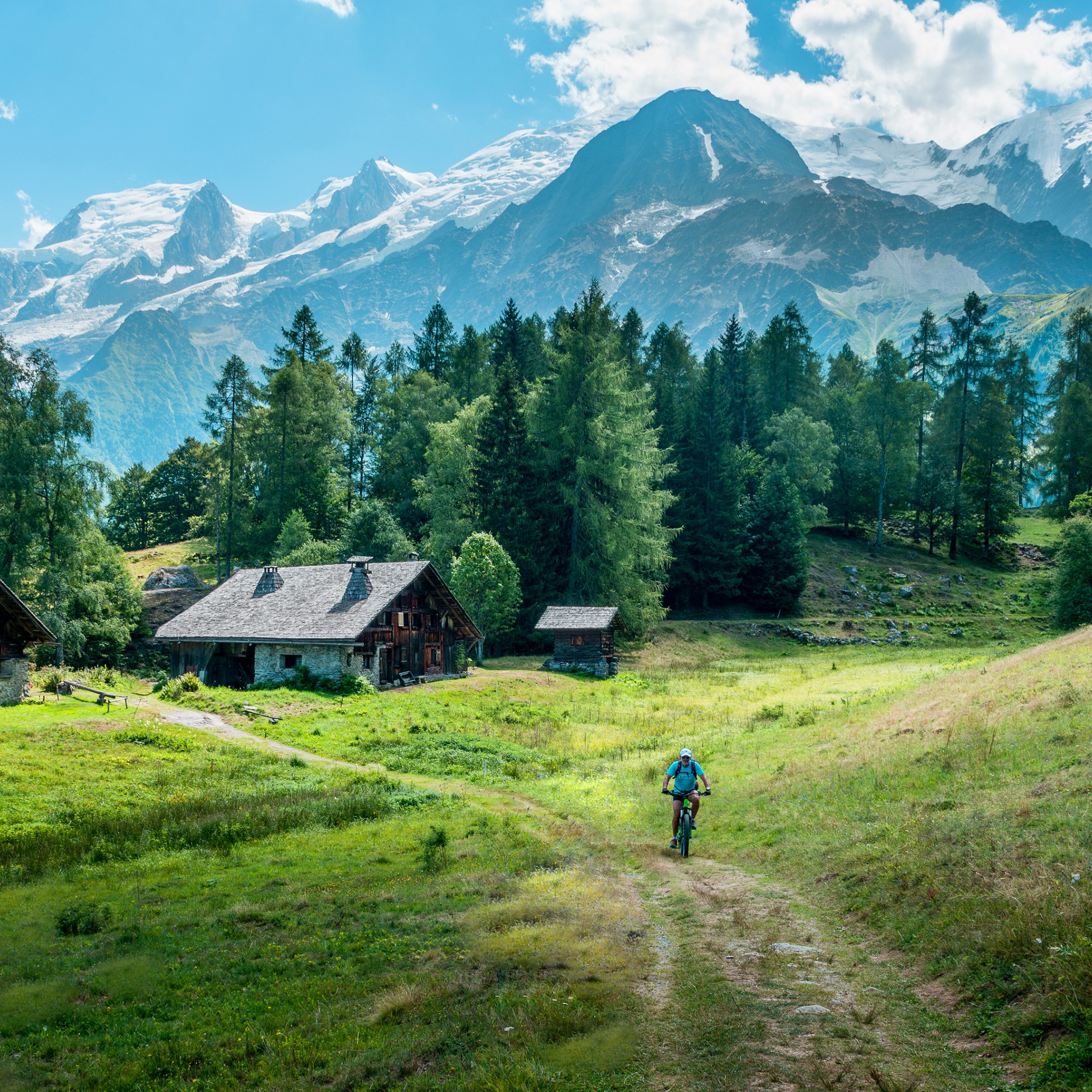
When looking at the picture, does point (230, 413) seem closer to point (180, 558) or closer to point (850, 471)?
point (180, 558)

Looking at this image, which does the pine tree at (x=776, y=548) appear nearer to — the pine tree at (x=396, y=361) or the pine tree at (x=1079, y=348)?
the pine tree at (x=1079, y=348)

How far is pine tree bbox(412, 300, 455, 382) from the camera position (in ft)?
290

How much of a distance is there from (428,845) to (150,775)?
1184cm

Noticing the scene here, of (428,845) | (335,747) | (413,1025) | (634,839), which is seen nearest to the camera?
(413,1025)

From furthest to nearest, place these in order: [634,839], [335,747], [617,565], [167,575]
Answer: [167,575] < [617,565] < [335,747] < [634,839]

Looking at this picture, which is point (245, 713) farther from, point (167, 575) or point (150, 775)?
point (167, 575)

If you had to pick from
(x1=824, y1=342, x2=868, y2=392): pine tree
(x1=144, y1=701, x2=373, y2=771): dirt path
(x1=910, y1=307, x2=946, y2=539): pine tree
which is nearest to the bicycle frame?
(x1=144, y1=701, x2=373, y2=771): dirt path

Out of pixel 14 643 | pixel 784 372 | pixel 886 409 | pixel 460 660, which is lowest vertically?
pixel 460 660

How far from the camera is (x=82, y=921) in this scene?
37.2ft

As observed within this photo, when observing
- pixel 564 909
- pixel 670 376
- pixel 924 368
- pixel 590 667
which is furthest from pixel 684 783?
pixel 924 368

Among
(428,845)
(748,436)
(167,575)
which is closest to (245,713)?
(428,845)

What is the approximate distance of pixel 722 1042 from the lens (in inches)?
277

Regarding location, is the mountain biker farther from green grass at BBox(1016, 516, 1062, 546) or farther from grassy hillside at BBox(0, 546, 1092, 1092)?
green grass at BBox(1016, 516, 1062, 546)

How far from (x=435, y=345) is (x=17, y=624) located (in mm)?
64604
